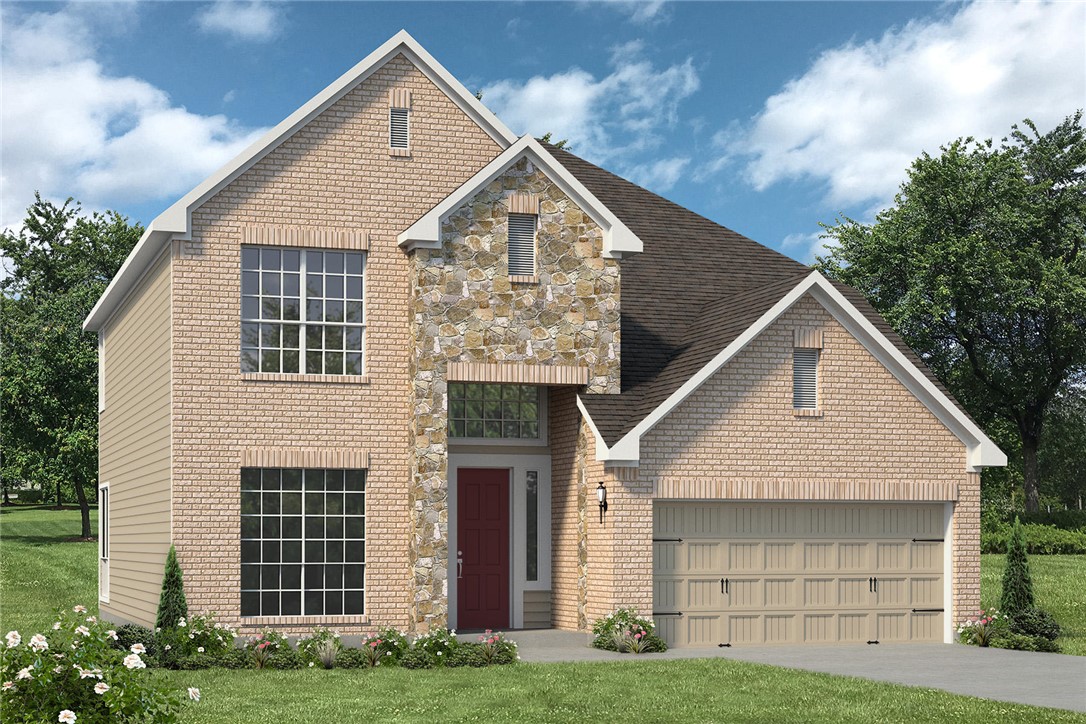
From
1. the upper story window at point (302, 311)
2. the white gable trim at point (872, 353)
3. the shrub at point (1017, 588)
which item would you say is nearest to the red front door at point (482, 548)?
the white gable trim at point (872, 353)

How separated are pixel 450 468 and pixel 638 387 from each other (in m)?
3.34

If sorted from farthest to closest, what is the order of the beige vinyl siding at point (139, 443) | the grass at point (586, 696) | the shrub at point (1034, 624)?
the shrub at point (1034, 624) → the beige vinyl siding at point (139, 443) → the grass at point (586, 696)

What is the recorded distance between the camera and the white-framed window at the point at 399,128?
21.8m

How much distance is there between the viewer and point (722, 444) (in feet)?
69.2

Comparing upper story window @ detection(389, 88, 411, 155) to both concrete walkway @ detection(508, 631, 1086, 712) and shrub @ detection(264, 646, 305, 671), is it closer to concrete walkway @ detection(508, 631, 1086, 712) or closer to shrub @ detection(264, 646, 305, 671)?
concrete walkway @ detection(508, 631, 1086, 712)

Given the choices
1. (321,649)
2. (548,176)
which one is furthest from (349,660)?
(548,176)

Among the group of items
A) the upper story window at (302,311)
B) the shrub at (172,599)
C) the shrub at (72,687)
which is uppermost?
the upper story window at (302,311)

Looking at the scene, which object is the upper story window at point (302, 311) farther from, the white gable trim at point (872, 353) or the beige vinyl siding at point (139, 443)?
the white gable trim at point (872, 353)

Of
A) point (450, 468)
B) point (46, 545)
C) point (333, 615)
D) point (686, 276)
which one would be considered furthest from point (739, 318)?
point (46, 545)

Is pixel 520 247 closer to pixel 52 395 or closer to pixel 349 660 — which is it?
pixel 349 660

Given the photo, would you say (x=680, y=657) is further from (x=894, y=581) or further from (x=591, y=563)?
(x=894, y=581)

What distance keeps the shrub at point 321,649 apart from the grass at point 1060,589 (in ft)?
36.8

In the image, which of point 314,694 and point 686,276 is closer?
point 314,694

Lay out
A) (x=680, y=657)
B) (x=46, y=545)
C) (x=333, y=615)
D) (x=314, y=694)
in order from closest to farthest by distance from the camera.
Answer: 1. (x=314, y=694)
2. (x=680, y=657)
3. (x=333, y=615)
4. (x=46, y=545)
